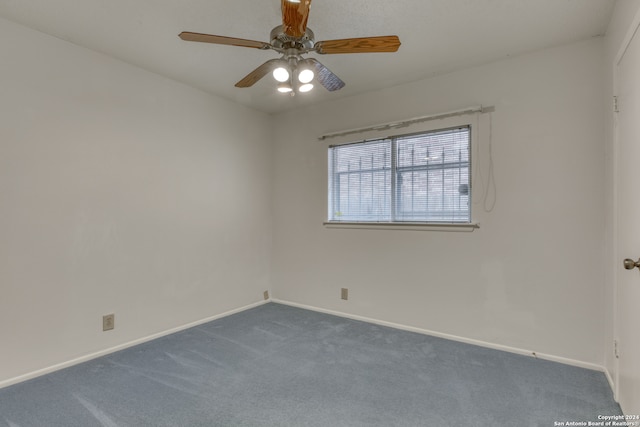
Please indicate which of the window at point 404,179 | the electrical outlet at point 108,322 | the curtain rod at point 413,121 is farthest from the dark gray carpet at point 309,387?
the curtain rod at point 413,121

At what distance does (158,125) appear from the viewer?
307cm

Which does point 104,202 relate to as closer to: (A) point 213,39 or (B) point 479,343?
(A) point 213,39

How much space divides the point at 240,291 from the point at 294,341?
1202mm

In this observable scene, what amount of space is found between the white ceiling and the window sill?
4.61 ft

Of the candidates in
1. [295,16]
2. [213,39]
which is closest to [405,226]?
[295,16]

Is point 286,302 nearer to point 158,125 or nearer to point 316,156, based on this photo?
point 316,156

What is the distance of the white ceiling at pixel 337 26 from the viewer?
6.74ft

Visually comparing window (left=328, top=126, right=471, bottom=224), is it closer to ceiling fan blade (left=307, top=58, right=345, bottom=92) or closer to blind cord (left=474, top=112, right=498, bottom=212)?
blind cord (left=474, top=112, right=498, bottom=212)

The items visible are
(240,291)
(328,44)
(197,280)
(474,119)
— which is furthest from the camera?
(240,291)

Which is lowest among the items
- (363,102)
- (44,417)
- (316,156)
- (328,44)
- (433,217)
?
(44,417)

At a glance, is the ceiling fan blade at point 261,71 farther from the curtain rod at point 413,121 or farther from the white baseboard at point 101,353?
the white baseboard at point 101,353

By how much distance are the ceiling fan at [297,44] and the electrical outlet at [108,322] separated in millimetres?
2259

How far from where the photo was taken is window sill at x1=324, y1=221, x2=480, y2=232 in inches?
114

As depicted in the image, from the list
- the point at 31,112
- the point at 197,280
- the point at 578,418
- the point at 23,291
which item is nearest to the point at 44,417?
the point at 23,291
